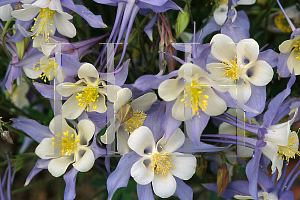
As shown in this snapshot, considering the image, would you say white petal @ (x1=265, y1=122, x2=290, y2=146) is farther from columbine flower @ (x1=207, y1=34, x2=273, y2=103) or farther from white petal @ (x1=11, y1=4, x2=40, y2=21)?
white petal @ (x1=11, y1=4, x2=40, y2=21)

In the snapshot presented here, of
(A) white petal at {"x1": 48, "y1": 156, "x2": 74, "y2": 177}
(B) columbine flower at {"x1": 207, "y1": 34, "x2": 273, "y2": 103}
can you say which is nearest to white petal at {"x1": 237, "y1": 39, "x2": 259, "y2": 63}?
(B) columbine flower at {"x1": 207, "y1": 34, "x2": 273, "y2": 103}

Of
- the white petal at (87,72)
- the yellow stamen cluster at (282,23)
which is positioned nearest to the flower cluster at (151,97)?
the white petal at (87,72)

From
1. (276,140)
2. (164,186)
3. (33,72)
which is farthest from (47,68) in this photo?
(276,140)

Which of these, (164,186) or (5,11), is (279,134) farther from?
(5,11)

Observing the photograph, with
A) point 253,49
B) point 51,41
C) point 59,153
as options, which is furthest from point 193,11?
point 59,153

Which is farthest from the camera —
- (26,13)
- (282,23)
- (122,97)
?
(282,23)

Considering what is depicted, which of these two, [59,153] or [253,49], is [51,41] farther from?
[253,49]
